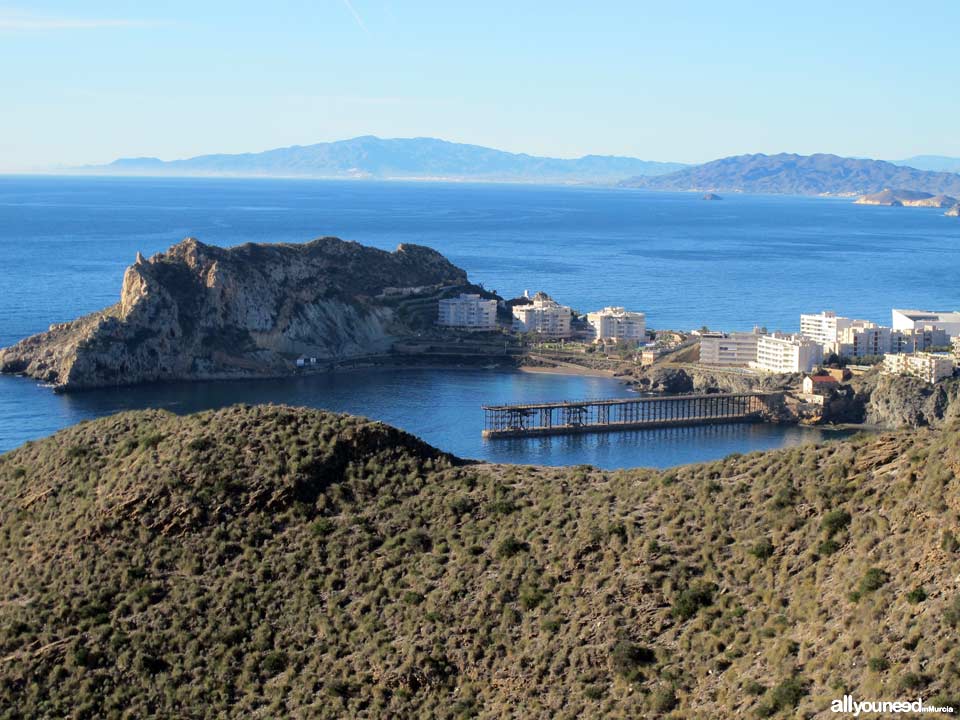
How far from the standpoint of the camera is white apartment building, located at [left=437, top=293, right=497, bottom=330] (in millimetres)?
93500

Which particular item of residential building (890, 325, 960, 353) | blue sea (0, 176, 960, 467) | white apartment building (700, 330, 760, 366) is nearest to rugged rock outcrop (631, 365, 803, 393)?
blue sea (0, 176, 960, 467)

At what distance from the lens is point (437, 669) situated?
19156 millimetres

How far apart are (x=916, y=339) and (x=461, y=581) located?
6417cm

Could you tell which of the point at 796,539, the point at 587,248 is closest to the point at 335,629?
the point at 796,539

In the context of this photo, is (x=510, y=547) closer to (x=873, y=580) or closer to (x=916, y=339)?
(x=873, y=580)

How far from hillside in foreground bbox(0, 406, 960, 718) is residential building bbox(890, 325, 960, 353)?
5902 centimetres

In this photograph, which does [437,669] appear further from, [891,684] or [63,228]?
[63,228]

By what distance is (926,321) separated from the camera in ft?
278

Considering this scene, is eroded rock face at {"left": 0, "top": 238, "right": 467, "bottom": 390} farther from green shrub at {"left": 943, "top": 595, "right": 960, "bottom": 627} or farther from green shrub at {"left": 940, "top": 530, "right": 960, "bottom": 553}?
green shrub at {"left": 943, "top": 595, "right": 960, "bottom": 627}

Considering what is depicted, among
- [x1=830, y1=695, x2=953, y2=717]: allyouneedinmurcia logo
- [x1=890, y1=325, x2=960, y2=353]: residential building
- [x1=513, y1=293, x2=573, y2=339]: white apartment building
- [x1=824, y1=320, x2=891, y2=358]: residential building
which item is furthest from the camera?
[x1=513, y1=293, x2=573, y2=339]: white apartment building

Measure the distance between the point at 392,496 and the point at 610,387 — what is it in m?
54.3

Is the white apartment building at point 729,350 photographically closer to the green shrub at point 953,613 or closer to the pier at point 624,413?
the pier at point 624,413

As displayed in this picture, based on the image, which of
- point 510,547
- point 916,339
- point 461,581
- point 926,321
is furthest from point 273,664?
point 926,321

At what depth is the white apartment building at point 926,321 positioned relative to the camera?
83.4m
